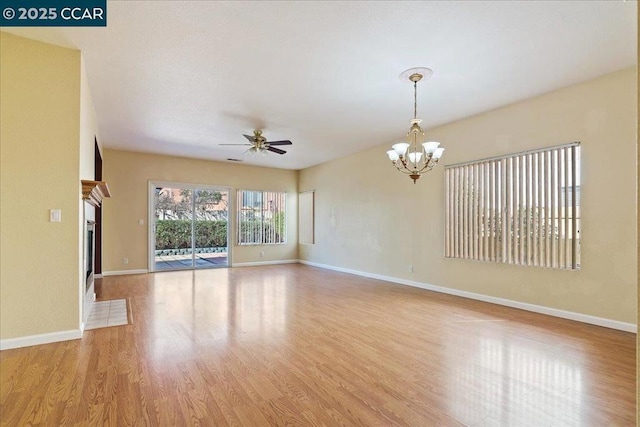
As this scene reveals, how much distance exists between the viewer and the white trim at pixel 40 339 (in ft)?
10.1

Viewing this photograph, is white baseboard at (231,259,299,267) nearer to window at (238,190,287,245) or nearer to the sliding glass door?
the sliding glass door

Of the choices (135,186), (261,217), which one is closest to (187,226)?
(135,186)

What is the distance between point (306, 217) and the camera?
32.0 feet

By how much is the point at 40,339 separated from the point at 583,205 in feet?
20.1

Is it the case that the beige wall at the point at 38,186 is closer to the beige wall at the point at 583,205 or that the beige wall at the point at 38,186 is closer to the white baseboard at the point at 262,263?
the beige wall at the point at 583,205

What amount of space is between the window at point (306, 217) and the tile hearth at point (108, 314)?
532 cm

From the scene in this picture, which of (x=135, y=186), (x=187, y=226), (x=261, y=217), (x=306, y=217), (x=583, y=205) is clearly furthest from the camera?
(x=306, y=217)

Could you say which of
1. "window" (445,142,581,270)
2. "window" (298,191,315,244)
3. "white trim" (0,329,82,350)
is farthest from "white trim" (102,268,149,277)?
"window" (445,142,581,270)

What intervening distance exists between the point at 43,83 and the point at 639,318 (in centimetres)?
455

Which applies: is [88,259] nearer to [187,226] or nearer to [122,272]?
[122,272]

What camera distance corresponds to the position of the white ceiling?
2.67 m

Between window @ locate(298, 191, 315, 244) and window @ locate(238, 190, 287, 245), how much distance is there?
1.61 ft

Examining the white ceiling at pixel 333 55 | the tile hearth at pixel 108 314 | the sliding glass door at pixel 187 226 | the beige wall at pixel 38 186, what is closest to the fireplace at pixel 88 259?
the tile hearth at pixel 108 314

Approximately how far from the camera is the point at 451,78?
3.83 metres
